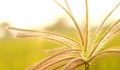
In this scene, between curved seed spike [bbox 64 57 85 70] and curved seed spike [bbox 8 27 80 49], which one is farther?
curved seed spike [bbox 8 27 80 49]

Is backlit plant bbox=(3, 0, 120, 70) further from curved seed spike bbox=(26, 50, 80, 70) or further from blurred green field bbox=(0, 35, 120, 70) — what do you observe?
blurred green field bbox=(0, 35, 120, 70)

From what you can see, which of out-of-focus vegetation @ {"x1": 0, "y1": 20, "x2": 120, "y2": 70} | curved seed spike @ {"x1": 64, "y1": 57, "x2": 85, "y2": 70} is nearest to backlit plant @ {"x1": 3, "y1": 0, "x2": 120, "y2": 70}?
curved seed spike @ {"x1": 64, "y1": 57, "x2": 85, "y2": 70}

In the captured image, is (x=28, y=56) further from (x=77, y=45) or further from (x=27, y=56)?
(x=77, y=45)

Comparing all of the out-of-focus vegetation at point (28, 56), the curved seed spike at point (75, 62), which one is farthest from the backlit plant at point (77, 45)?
the out-of-focus vegetation at point (28, 56)

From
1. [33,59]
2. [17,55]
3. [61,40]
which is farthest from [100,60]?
[61,40]

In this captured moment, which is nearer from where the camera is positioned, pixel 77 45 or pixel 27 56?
pixel 77 45

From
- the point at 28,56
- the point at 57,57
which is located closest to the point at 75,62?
the point at 57,57

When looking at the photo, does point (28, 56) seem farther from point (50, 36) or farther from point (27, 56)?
point (50, 36)

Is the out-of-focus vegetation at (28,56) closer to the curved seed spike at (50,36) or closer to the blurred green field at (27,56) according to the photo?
the blurred green field at (27,56)

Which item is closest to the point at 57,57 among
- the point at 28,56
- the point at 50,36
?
the point at 50,36

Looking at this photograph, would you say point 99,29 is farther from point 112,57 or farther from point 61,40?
point 112,57

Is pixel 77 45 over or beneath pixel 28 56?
over

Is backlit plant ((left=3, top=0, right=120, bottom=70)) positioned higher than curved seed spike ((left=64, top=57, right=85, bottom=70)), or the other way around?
backlit plant ((left=3, top=0, right=120, bottom=70))
